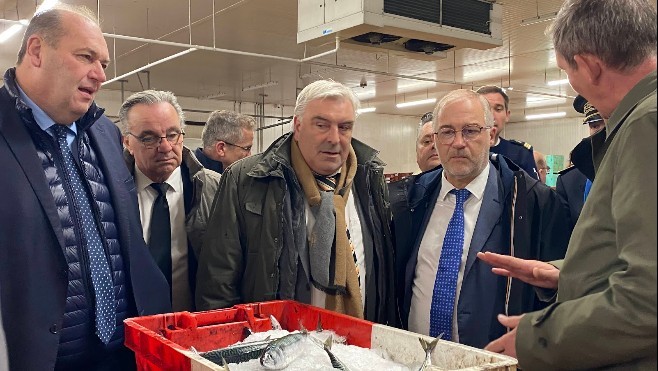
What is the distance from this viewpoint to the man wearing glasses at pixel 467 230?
2.09m

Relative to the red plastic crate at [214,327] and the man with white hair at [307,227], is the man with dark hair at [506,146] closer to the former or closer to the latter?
the man with white hair at [307,227]

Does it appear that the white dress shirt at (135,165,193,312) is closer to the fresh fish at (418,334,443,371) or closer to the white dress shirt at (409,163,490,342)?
the white dress shirt at (409,163,490,342)

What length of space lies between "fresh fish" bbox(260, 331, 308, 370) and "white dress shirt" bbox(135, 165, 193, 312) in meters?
1.02

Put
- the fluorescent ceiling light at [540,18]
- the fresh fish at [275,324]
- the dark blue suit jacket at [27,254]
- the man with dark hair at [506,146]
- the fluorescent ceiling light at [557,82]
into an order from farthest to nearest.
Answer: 1. the fluorescent ceiling light at [557,82]
2. the fluorescent ceiling light at [540,18]
3. the man with dark hair at [506,146]
4. the fresh fish at [275,324]
5. the dark blue suit jacket at [27,254]

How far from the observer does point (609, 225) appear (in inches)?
39.5

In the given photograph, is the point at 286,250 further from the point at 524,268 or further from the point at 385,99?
the point at 385,99

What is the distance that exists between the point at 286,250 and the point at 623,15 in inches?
53.8

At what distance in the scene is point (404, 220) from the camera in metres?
2.37

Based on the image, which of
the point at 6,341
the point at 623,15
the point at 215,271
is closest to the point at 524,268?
the point at 623,15

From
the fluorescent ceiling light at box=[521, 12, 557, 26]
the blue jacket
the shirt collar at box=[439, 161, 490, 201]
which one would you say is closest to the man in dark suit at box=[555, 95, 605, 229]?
the blue jacket

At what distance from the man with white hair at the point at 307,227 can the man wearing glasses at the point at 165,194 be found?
25 cm

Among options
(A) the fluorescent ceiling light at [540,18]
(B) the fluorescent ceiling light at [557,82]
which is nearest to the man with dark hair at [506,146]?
(A) the fluorescent ceiling light at [540,18]

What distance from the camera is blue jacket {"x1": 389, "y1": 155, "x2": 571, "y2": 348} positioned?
6.81ft

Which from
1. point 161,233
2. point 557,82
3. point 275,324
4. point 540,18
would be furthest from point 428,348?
point 557,82
